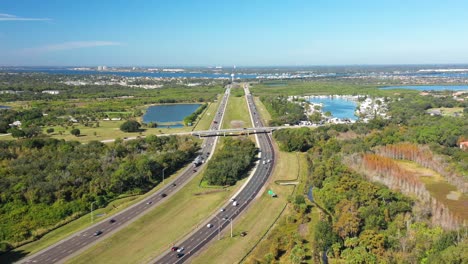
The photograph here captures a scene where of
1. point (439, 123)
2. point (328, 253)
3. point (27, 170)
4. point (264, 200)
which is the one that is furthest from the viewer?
point (439, 123)

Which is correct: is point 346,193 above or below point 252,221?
above

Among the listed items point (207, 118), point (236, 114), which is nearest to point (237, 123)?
point (207, 118)

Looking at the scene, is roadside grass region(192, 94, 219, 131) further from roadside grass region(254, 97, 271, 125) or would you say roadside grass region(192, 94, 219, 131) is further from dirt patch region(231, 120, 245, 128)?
roadside grass region(254, 97, 271, 125)

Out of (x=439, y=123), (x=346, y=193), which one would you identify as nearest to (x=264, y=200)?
(x=346, y=193)

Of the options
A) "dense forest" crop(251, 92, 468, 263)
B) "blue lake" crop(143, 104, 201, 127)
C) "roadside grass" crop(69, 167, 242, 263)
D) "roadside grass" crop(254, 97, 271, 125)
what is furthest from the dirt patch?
"roadside grass" crop(69, 167, 242, 263)

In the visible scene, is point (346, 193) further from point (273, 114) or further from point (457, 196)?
point (273, 114)
